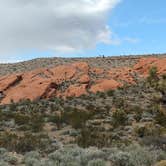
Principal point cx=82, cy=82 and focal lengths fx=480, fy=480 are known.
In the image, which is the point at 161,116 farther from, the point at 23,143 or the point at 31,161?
the point at 23,143

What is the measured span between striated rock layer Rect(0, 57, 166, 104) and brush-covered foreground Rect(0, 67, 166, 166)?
4458 mm

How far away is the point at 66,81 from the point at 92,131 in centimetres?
2761

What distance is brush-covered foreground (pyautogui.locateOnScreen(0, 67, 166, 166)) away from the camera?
1465 centimetres

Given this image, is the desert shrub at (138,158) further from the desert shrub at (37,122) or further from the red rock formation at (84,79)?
the red rock formation at (84,79)

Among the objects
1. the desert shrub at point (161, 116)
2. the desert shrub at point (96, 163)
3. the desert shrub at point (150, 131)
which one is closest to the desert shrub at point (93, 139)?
the desert shrub at point (150, 131)

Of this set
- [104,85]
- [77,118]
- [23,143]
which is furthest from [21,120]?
[104,85]

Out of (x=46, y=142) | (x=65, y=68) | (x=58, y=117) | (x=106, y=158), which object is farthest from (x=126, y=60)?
(x=106, y=158)

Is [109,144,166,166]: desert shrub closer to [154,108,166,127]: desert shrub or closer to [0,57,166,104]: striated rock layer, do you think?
[154,108,166,127]: desert shrub

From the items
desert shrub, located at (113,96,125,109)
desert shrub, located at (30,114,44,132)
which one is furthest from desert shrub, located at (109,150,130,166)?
desert shrub, located at (113,96,125,109)

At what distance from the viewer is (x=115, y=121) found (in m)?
26.4

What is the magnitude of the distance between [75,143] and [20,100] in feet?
82.6

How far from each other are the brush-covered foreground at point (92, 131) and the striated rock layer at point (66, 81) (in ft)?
14.6

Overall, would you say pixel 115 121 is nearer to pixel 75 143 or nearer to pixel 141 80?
pixel 75 143

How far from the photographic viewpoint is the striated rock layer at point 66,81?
153 feet
